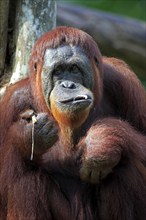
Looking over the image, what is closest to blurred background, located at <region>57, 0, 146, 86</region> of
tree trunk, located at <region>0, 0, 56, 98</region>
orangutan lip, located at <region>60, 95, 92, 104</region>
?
tree trunk, located at <region>0, 0, 56, 98</region>

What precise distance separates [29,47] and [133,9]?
474 cm

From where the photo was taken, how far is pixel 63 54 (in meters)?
4.93

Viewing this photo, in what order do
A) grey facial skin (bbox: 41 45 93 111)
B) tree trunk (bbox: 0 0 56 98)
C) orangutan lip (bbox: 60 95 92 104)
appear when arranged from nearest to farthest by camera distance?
orangutan lip (bbox: 60 95 92 104) < grey facial skin (bbox: 41 45 93 111) < tree trunk (bbox: 0 0 56 98)

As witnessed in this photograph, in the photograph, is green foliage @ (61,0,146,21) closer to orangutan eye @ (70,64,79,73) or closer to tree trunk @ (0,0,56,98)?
tree trunk @ (0,0,56,98)

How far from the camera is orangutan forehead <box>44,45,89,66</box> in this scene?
493cm

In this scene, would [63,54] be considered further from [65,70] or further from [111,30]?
[111,30]

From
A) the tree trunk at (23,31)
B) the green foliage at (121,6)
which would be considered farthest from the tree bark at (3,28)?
the green foliage at (121,6)

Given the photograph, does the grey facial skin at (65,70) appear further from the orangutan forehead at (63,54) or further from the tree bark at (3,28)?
the tree bark at (3,28)

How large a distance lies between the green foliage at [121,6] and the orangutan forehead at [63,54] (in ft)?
15.0

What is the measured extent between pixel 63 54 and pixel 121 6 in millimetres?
4840

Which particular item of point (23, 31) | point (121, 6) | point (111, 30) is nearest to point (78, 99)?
point (23, 31)

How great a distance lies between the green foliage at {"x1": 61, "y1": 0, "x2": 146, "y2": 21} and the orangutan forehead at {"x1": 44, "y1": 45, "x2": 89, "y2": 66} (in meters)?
4.58

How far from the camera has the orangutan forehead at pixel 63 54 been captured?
4.93 m

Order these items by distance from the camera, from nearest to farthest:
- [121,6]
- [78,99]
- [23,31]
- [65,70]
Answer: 1. [78,99]
2. [65,70]
3. [23,31]
4. [121,6]
